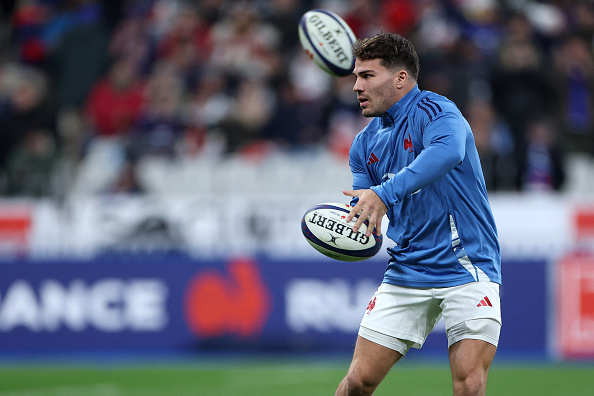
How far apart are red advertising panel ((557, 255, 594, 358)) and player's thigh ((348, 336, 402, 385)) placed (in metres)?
6.12

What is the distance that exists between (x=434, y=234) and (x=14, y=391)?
17.8 ft

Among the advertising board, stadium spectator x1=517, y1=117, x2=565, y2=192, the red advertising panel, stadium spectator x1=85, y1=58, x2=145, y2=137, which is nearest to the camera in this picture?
the red advertising panel

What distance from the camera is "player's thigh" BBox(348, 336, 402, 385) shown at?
197 inches

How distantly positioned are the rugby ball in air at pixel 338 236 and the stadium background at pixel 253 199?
5.52 m

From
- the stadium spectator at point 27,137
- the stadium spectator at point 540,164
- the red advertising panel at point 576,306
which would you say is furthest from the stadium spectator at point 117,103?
the red advertising panel at point 576,306

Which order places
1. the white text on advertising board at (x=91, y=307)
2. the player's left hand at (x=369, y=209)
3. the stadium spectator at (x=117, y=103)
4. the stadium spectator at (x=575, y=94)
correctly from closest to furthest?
the player's left hand at (x=369, y=209) < the white text on advertising board at (x=91, y=307) < the stadium spectator at (x=575, y=94) < the stadium spectator at (x=117, y=103)

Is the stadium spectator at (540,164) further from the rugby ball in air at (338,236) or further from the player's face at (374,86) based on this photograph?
the rugby ball in air at (338,236)

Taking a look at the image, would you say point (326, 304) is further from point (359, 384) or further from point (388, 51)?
point (388, 51)

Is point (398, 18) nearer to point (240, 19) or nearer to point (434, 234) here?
point (240, 19)

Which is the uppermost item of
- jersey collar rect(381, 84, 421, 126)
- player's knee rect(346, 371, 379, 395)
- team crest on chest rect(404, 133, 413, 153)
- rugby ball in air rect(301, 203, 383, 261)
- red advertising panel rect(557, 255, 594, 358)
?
jersey collar rect(381, 84, 421, 126)

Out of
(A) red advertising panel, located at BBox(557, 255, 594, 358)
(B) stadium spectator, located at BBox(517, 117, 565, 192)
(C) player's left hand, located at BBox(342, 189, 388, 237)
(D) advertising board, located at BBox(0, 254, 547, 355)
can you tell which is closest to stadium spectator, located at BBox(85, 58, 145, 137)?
(D) advertising board, located at BBox(0, 254, 547, 355)

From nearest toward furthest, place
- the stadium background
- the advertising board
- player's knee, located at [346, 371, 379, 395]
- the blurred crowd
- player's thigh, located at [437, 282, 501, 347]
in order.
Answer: player's thigh, located at [437, 282, 501, 347] < player's knee, located at [346, 371, 379, 395] < the stadium background < the advertising board < the blurred crowd

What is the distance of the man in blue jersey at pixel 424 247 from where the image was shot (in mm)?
4898

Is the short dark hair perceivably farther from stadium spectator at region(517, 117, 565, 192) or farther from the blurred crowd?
stadium spectator at region(517, 117, 565, 192)
